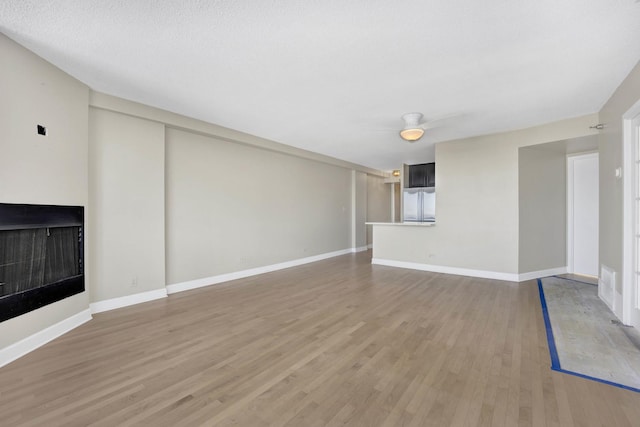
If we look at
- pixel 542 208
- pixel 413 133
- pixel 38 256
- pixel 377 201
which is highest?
pixel 413 133

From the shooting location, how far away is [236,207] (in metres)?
5.20

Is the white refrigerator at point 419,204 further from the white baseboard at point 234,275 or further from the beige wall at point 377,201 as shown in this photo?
the white baseboard at point 234,275

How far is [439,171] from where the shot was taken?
571cm

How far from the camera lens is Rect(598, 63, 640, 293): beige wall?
291cm

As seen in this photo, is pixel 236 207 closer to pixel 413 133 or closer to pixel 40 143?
pixel 40 143

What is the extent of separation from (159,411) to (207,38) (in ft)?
9.10

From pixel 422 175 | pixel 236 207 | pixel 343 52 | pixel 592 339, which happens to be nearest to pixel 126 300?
pixel 236 207

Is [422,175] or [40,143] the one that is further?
[422,175]

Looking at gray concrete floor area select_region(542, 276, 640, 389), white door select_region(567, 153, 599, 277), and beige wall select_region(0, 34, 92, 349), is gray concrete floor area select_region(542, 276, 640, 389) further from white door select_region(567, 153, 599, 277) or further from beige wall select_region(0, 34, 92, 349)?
beige wall select_region(0, 34, 92, 349)

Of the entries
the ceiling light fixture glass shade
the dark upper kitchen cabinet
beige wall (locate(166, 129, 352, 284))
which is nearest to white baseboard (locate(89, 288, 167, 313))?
beige wall (locate(166, 129, 352, 284))

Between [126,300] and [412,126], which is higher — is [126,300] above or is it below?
below

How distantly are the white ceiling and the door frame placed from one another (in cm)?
60

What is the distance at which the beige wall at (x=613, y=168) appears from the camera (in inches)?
114

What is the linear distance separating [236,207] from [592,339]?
203 inches
